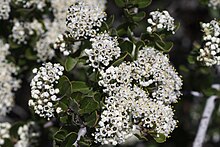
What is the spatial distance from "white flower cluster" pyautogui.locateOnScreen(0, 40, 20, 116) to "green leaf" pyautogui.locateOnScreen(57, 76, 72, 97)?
0.70 metres

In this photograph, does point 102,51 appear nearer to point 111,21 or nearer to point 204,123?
point 111,21

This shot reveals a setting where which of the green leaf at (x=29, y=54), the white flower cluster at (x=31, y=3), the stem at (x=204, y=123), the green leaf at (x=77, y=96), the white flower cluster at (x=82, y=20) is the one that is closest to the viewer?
the green leaf at (x=77, y=96)

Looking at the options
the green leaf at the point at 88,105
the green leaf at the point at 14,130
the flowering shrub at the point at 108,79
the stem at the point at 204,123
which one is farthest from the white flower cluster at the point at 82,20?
the stem at the point at 204,123

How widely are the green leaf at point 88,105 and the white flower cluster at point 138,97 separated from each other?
0.06 m

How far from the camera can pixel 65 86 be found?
2381 mm

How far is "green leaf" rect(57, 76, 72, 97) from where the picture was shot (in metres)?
2.37

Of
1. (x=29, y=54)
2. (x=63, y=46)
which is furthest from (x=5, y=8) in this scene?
(x=63, y=46)

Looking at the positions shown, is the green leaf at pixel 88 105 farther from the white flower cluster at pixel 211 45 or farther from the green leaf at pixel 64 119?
the white flower cluster at pixel 211 45

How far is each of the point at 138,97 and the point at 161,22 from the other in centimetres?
45

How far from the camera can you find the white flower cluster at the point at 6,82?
118 inches

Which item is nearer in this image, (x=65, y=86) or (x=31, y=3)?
(x=65, y=86)

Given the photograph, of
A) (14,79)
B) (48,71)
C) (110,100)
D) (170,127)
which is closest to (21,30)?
(14,79)

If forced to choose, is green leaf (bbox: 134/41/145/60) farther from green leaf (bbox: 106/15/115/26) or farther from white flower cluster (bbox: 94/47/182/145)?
green leaf (bbox: 106/15/115/26)

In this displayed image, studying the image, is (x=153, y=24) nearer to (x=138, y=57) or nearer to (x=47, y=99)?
(x=138, y=57)
